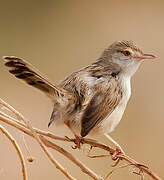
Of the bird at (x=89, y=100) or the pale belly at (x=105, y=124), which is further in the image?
the pale belly at (x=105, y=124)

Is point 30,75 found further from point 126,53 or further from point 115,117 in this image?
point 126,53

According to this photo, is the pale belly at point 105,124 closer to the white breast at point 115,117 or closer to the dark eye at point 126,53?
the white breast at point 115,117

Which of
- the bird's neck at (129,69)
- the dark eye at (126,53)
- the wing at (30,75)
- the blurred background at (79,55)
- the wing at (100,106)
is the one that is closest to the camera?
the wing at (30,75)

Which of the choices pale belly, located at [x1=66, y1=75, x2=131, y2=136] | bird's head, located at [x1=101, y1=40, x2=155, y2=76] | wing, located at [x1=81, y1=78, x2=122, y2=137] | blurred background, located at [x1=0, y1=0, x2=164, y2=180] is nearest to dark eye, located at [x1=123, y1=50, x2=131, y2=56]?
Result: bird's head, located at [x1=101, y1=40, x2=155, y2=76]

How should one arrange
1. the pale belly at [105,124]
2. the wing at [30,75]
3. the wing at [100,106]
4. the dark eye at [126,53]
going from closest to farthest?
the wing at [30,75]
the wing at [100,106]
the pale belly at [105,124]
the dark eye at [126,53]

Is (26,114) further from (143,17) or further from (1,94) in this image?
(143,17)

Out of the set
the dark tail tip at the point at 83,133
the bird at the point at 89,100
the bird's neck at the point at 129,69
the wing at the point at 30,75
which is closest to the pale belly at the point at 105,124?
the bird at the point at 89,100
